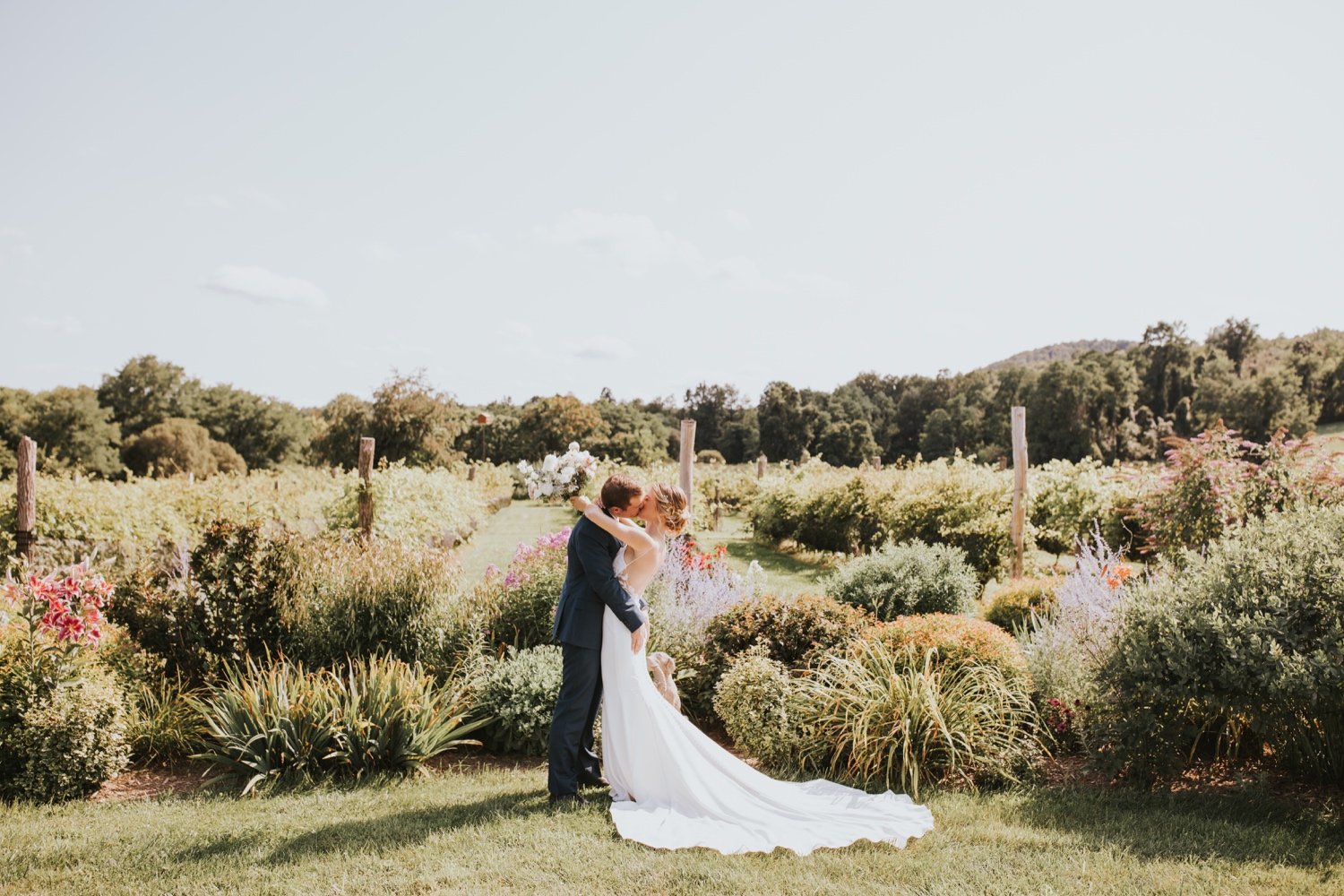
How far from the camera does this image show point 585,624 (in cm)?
484

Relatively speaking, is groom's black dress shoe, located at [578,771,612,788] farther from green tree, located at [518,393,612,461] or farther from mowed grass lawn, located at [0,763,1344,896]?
green tree, located at [518,393,612,461]

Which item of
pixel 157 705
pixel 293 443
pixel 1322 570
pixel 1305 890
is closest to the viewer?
pixel 1305 890

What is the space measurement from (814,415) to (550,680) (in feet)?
183

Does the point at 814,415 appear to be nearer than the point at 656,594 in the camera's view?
No

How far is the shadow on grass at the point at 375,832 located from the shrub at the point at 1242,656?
11.2ft

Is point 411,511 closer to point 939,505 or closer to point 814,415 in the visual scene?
point 939,505

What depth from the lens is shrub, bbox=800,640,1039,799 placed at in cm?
504

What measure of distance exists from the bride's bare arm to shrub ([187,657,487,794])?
192cm

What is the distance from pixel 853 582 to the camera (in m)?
8.82

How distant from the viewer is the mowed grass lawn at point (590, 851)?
3707 millimetres

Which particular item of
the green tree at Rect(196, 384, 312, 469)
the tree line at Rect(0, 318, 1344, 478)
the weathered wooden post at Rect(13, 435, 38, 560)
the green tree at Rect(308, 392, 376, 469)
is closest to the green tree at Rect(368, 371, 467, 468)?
the green tree at Rect(308, 392, 376, 469)

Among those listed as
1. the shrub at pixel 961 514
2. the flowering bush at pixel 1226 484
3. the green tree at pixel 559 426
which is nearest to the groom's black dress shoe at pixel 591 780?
the flowering bush at pixel 1226 484

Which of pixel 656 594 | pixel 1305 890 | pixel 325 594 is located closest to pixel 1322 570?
pixel 1305 890

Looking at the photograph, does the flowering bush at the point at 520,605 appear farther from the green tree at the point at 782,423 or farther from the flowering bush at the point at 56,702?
the green tree at the point at 782,423
